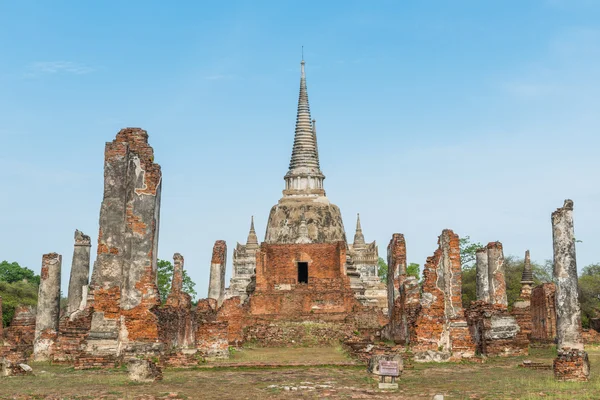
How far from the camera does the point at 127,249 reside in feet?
52.0

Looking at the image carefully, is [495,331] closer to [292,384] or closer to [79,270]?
[292,384]

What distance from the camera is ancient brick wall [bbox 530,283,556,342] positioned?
2669 cm

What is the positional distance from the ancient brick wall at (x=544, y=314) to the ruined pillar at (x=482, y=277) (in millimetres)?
2569

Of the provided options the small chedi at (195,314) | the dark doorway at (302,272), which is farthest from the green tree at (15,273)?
the small chedi at (195,314)

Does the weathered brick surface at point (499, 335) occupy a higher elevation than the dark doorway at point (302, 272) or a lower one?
lower

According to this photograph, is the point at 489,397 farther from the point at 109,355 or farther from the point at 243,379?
the point at 109,355

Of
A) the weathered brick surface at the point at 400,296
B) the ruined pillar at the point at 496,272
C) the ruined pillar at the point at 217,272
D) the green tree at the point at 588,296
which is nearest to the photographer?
the weathered brick surface at the point at 400,296

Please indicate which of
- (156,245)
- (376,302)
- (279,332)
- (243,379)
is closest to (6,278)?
(376,302)

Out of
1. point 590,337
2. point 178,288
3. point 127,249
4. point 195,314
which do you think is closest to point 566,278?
point 127,249

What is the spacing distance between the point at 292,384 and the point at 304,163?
39.1 metres

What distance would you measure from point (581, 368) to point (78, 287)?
44.7 ft

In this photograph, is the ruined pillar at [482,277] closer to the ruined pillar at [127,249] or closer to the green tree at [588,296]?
the ruined pillar at [127,249]

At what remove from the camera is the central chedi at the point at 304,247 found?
36.5 metres

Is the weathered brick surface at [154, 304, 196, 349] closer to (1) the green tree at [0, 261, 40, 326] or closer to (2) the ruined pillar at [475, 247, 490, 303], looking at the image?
(2) the ruined pillar at [475, 247, 490, 303]
